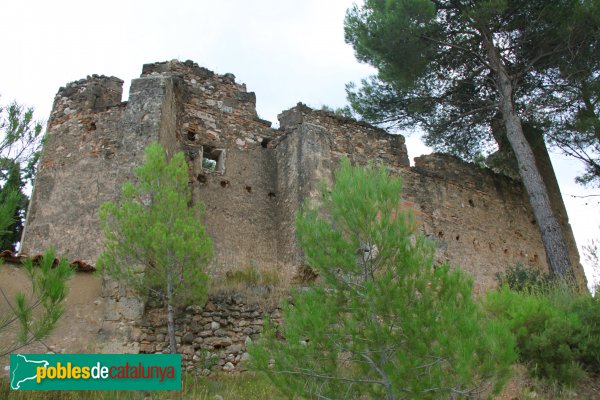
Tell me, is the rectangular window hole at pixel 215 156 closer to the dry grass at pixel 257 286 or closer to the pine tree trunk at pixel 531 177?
the dry grass at pixel 257 286

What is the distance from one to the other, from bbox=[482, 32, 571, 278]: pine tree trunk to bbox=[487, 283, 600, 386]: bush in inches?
108

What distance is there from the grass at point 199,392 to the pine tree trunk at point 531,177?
19.1 ft

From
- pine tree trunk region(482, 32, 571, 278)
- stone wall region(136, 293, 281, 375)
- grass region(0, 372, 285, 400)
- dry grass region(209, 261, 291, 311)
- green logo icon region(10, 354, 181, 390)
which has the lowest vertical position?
grass region(0, 372, 285, 400)

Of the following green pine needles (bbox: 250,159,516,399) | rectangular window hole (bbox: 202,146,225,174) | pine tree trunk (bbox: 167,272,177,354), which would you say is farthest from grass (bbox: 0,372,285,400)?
rectangular window hole (bbox: 202,146,225,174)

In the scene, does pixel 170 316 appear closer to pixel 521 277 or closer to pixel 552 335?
pixel 552 335

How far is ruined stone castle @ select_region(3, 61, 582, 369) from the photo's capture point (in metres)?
6.90

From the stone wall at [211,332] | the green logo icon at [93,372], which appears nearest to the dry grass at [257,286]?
the stone wall at [211,332]

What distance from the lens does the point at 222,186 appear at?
10117 mm

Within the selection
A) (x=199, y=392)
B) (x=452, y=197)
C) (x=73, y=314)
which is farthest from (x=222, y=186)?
(x=452, y=197)

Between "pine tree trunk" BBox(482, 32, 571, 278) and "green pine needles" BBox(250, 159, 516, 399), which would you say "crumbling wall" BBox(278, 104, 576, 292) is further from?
"green pine needles" BBox(250, 159, 516, 399)

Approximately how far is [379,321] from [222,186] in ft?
19.3

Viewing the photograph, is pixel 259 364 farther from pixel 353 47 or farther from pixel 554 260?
pixel 353 47

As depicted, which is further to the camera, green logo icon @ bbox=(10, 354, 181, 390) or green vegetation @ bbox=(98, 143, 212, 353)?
green vegetation @ bbox=(98, 143, 212, 353)

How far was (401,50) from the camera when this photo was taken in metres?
11.5
